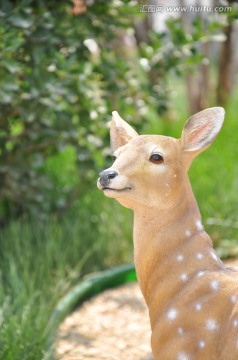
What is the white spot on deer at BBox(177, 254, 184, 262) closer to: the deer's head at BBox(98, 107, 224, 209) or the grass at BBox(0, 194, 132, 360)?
the deer's head at BBox(98, 107, 224, 209)

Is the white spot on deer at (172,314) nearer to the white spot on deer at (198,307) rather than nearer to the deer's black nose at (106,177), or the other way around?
the white spot on deer at (198,307)

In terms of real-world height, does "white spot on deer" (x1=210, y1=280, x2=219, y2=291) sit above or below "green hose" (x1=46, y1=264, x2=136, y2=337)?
above

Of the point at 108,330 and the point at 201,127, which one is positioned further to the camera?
the point at 108,330

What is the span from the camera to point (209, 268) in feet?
6.35

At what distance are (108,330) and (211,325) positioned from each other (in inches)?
57.3

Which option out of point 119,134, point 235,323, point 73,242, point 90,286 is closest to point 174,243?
point 235,323

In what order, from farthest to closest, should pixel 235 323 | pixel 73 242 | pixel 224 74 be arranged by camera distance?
1. pixel 224 74
2. pixel 73 242
3. pixel 235 323

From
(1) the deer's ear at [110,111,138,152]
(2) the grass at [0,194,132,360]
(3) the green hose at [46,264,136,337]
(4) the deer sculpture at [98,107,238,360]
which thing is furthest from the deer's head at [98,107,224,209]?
(3) the green hose at [46,264,136,337]

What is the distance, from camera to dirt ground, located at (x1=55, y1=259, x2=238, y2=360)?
294 centimetres

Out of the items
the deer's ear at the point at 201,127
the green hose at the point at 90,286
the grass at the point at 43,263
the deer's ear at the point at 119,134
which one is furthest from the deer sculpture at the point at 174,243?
the green hose at the point at 90,286

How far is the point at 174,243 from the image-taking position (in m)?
1.94

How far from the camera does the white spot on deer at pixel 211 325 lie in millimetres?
1824

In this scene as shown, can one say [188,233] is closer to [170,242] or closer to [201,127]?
[170,242]

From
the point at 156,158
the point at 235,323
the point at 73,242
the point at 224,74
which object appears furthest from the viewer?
the point at 224,74
